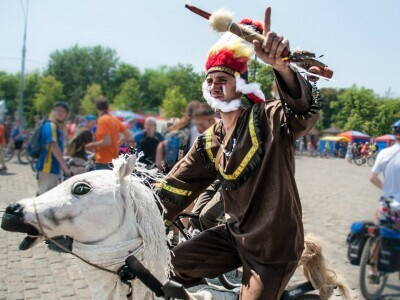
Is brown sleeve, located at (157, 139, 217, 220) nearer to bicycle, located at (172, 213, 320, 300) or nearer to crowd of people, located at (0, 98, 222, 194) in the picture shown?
bicycle, located at (172, 213, 320, 300)

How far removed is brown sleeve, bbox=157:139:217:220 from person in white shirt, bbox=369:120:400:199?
327 cm

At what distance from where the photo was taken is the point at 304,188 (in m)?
12.8

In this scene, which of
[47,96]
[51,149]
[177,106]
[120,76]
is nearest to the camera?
[51,149]

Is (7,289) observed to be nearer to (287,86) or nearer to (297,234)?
(297,234)

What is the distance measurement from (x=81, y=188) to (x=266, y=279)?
1.02 m

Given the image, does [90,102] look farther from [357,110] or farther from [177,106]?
[357,110]

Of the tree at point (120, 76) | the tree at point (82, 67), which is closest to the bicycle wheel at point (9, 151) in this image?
the tree at point (82, 67)

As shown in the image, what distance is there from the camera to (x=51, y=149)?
601 centimetres

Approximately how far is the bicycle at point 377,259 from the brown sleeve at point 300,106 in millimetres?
3488

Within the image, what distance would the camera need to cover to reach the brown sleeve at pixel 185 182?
8.20 ft

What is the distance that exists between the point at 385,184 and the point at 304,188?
7789mm

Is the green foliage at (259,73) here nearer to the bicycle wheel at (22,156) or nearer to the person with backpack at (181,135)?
the person with backpack at (181,135)

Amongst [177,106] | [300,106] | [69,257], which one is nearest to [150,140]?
[69,257]

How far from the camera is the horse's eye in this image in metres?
1.84
